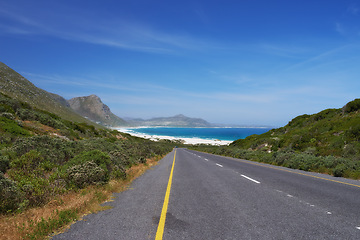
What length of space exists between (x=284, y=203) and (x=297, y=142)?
72.7 ft

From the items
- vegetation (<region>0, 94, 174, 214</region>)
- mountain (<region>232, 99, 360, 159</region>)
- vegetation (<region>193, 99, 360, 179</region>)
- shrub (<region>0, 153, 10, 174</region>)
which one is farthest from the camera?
mountain (<region>232, 99, 360, 159</region>)

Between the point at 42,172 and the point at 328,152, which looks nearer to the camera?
the point at 42,172

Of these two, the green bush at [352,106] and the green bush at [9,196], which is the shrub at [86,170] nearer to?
the green bush at [9,196]

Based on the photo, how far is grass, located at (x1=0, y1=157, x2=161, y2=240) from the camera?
12.9 feet

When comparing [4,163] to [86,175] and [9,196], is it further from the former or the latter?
[9,196]

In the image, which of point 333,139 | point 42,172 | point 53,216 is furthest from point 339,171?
point 42,172

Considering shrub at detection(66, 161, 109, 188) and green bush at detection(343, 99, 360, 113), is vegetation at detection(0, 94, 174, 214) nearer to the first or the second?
shrub at detection(66, 161, 109, 188)

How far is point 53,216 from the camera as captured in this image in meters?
4.71

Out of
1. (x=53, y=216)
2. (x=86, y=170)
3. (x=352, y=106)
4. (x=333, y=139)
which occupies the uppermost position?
(x=352, y=106)

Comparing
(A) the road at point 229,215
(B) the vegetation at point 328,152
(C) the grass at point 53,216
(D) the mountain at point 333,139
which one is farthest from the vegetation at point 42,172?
(D) the mountain at point 333,139

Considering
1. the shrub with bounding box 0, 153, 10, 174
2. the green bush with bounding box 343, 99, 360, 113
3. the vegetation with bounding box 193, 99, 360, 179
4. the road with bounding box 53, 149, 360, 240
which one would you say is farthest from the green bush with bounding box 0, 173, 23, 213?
the green bush with bounding box 343, 99, 360, 113

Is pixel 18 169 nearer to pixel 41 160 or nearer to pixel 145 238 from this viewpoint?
pixel 41 160

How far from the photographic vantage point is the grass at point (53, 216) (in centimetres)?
394

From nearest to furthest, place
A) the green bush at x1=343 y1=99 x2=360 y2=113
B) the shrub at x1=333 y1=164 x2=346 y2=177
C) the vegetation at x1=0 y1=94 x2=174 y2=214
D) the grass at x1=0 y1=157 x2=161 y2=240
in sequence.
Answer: the grass at x1=0 y1=157 x2=161 y2=240
the vegetation at x1=0 y1=94 x2=174 y2=214
the shrub at x1=333 y1=164 x2=346 y2=177
the green bush at x1=343 y1=99 x2=360 y2=113
